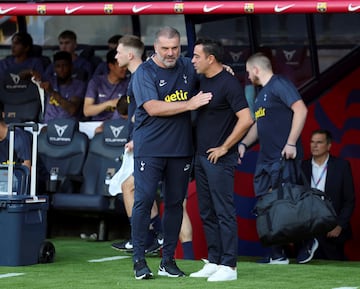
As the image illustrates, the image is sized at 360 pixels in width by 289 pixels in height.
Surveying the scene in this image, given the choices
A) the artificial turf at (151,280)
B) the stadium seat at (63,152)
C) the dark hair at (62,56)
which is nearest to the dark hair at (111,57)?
the dark hair at (62,56)

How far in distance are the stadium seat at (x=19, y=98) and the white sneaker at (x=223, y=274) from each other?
5.62 m

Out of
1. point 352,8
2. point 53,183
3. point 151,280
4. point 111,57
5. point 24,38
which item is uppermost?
point 24,38

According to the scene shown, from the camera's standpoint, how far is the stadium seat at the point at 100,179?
12531 mm

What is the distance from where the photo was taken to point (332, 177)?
1174cm

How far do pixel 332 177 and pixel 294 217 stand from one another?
1671 millimetres

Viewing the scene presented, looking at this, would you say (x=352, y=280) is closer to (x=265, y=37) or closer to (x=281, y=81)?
(x=281, y=81)

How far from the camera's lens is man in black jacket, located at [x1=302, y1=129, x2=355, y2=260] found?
462 inches

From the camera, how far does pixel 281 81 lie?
35.6 ft

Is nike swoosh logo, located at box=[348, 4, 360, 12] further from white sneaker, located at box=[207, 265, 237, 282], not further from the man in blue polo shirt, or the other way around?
white sneaker, located at box=[207, 265, 237, 282]

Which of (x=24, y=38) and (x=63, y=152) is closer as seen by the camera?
(x=63, y=152)

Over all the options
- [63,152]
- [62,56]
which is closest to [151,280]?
[63,152]

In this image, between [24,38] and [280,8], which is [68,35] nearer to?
[24,38]

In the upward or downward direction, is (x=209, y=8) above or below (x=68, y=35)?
below

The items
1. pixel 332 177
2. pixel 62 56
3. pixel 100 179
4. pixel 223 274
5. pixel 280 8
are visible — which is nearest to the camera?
pixel 223 274
